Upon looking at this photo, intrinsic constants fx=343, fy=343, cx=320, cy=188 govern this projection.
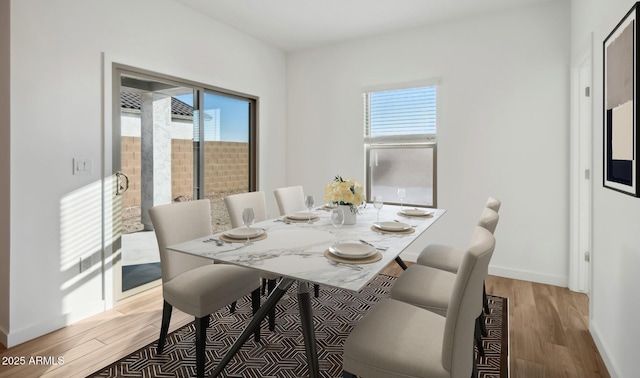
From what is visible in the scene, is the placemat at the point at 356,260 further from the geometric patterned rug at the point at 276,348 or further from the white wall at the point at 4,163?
the white wall at the point at 4,163

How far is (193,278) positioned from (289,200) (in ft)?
4.55

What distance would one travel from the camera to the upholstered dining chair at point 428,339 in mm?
1163

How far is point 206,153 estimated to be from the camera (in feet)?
12.3

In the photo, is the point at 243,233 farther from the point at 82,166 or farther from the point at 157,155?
the point at 157,155

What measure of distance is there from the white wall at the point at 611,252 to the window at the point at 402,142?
160 centimetres

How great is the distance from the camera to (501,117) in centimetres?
352

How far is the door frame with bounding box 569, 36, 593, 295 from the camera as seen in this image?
3.04 m

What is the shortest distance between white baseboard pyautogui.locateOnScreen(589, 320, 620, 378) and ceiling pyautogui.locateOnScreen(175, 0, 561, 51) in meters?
2.91

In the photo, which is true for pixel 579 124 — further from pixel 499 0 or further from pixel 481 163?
pixel 499 0

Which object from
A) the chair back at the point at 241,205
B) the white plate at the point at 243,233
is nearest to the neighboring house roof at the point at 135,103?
the chair back at the point at 241,205

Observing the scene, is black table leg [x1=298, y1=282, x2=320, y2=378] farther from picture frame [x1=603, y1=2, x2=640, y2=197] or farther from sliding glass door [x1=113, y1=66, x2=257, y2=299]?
sliding glass door [x1=113, y1=66, x2=257, y2=299]

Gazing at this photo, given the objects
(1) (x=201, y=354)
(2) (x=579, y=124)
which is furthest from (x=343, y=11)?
(1) (x=201, y=354)

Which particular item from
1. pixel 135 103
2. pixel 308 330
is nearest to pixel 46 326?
pixel 135 103

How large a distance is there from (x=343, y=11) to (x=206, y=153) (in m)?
2.08
